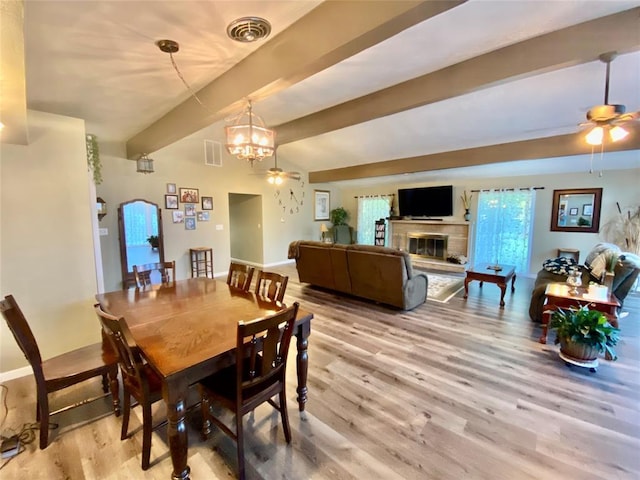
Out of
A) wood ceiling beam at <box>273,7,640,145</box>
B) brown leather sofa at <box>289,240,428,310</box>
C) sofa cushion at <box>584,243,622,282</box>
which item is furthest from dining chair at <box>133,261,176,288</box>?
sofa cushion at <box>584,243,622,282</box>

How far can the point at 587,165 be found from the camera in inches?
205

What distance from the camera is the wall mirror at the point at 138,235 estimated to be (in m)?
5.12

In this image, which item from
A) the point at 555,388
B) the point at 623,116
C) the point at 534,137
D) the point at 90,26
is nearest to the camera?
the point at 90,26

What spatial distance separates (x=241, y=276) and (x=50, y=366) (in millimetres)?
1515

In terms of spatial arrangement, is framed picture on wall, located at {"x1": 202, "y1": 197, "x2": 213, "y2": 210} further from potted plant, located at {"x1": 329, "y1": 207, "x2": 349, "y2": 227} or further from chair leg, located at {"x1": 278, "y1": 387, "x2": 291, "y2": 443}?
chair leg, located at {"x1": 278, "y1": 387, "x2": 291, "y2": 443}

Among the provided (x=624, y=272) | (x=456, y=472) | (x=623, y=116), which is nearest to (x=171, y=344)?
(x=456, y=472)

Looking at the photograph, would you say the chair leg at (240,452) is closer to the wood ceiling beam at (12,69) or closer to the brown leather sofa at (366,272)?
the wood ceiling beam at (12,69)

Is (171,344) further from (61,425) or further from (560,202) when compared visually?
(560,202)

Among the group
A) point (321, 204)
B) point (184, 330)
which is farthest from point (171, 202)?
point (184, 330)

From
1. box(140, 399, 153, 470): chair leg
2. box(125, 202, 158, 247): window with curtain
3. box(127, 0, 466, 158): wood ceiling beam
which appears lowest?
box(140, 399, 153, 470): chair leg

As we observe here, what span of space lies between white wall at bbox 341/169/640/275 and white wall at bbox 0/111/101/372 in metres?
7.25

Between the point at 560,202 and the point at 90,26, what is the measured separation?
7.51 m

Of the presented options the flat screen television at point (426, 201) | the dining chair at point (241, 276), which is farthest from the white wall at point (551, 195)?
the dining chair at point (241, 276)

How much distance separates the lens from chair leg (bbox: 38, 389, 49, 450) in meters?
1.74
